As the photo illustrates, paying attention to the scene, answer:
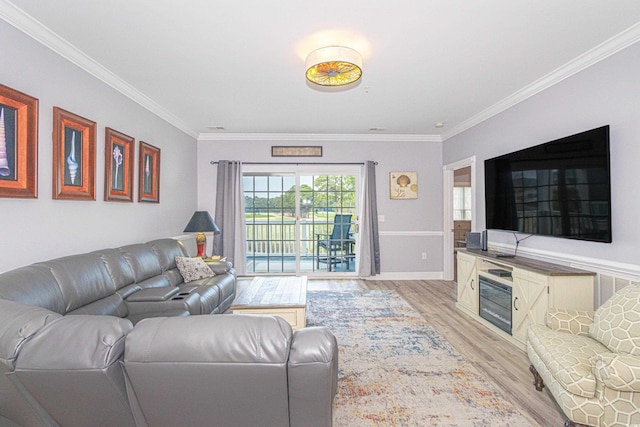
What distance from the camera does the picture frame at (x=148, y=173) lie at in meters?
3.94

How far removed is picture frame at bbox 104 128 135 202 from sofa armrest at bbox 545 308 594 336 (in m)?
4.03

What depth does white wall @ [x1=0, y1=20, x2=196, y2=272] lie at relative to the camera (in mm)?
2268

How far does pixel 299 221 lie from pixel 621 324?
15.4 ft

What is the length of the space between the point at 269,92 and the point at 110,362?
341 cm

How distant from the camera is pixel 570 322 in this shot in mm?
2346

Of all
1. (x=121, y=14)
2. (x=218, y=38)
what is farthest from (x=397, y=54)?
(x=121, y=14)

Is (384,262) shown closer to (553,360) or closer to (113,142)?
(553,360)

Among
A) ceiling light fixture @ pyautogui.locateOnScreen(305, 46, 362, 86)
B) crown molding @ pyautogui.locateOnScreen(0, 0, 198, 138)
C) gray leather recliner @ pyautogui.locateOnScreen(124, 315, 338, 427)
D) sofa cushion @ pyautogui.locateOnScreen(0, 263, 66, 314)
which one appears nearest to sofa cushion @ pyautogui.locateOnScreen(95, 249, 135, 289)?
sofa cushion @ pyautogui.locateOnScreen(0, 263, 66, 314)

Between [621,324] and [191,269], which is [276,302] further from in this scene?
[621,324]

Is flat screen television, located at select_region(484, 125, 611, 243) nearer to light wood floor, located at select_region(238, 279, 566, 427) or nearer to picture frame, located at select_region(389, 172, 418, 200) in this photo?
light wood floor, located at select_region(238, 279, 566, 427)

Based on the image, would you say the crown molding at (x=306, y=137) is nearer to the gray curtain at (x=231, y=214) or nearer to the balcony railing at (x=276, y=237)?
the gray curtain at (x=231, y=214)

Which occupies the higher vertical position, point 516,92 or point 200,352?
point 516,92

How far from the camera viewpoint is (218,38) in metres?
2.60

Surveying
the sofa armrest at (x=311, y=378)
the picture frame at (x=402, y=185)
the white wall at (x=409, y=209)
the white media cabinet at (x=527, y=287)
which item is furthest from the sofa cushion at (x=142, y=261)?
the picture frame at (x=402, y=185)
